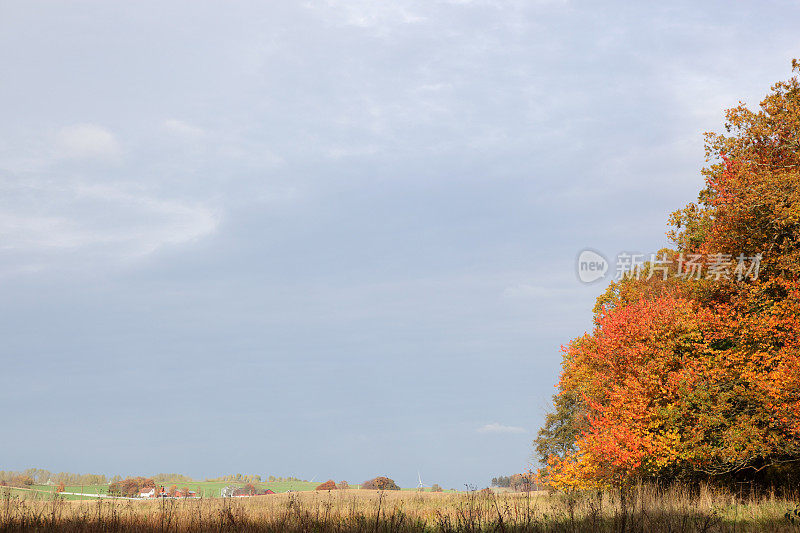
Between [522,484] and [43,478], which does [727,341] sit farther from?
[43,478]

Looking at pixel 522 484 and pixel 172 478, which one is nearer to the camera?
pixel 522 484

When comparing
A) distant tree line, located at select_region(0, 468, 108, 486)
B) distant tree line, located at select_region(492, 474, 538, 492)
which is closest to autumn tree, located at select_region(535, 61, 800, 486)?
distant tree line, located at select_region(492, 474, 538, 492)

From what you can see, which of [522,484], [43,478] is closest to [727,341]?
[522,484]

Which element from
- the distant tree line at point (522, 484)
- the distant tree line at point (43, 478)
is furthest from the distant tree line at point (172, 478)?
the distant tree line at point (522, 484)

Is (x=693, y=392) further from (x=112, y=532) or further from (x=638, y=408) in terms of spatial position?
(x=112, y=532)

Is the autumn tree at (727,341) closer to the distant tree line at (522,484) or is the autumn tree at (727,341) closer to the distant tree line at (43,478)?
the distant tree line at (522,484)

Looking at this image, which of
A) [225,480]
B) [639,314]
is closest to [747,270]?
[639,314]

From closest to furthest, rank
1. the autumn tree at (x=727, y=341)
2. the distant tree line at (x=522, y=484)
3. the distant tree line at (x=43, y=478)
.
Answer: the distant tree line at (x=522, y=484)
the autumn tree at (x=727, y=341)
the distant tree line at (x=43, y=478)

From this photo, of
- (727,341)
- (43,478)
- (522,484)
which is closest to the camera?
(522,484)

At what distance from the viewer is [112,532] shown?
1091cm

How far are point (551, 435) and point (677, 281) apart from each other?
21572 mm

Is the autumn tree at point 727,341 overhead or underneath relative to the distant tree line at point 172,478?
overhead

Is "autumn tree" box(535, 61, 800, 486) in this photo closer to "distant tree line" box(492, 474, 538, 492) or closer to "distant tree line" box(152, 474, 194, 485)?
"distant tree line" box(492, 474, 538, 492)

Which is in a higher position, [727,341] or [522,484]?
[727,341]
